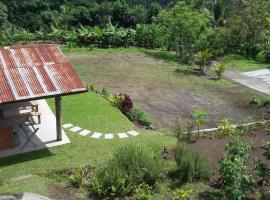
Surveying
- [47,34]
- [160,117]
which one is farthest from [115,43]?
[160,117]

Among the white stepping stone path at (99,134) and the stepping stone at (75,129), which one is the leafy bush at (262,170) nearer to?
the white stepping stone path at (99,134)

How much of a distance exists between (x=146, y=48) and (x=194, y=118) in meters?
16.1

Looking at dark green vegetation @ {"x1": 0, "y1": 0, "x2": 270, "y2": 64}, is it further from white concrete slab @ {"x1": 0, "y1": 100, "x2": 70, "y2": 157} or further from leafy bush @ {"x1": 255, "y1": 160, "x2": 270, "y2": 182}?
leafy bush @ {"x1": 255, "y1": 160, "x2": 270, "y2": 182}

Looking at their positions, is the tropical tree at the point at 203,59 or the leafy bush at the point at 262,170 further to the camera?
the tropical tree at the point at 203,59

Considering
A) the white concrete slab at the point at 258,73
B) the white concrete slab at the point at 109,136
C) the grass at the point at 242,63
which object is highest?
the grass at the point at 242,63

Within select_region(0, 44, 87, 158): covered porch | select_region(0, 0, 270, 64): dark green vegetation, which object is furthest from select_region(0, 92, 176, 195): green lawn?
select_region(0, 0, 270, 64): dark green vegetation

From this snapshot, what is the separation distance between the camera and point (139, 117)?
1739cm

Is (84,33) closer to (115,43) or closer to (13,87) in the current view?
(115,43)

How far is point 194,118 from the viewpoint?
17.5 meters

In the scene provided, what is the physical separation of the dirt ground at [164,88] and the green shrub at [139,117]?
39 centimetres

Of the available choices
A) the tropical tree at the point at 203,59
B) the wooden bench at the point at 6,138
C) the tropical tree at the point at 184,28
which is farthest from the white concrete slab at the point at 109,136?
the tropical tree at the point at 184,28

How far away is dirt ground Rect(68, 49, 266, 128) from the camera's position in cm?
1881

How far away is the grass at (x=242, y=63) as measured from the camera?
27781 mm

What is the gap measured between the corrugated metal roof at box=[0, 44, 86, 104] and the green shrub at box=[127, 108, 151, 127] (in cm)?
399
